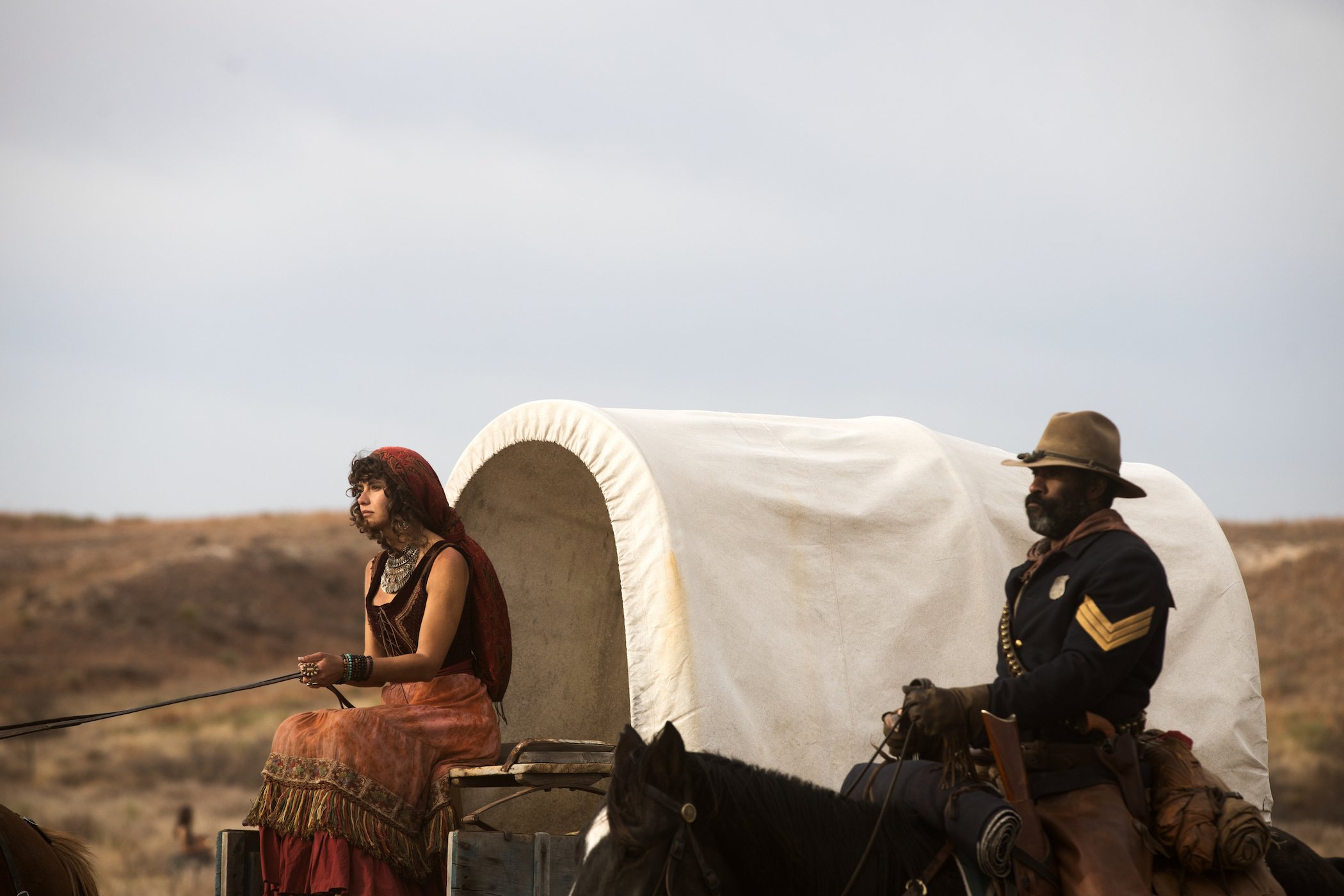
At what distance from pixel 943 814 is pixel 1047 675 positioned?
43cm

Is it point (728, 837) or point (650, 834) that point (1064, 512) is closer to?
point (728, 837)

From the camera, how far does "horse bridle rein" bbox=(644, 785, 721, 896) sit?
9.35 feet

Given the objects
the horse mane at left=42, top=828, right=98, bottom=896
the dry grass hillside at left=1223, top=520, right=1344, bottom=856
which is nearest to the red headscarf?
the horse mane at left=42, top=828, right=98, bottom=896

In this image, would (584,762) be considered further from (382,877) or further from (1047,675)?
(1047,675)

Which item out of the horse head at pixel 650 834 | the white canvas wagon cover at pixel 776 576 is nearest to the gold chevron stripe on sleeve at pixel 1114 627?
the horse head at pixel 650 834

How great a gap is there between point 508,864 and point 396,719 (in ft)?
2.39

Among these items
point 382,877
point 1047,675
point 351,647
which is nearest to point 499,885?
point 382,877

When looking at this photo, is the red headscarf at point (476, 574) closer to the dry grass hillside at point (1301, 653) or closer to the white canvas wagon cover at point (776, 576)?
the white canvas wagon cover at point (776, 576)

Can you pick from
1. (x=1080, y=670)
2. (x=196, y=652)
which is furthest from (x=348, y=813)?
(x=196, y=652)

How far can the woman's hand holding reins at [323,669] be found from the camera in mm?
4379

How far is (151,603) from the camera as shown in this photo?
34188 millimetres

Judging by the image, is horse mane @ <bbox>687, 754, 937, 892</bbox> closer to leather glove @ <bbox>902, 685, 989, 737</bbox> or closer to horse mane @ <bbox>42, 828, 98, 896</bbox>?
leather glove @ <bbox>902, 685, 989, 737</bbox>

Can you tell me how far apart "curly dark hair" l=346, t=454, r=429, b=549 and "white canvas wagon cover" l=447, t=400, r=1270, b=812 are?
64 cm

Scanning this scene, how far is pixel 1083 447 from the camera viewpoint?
144 inches
